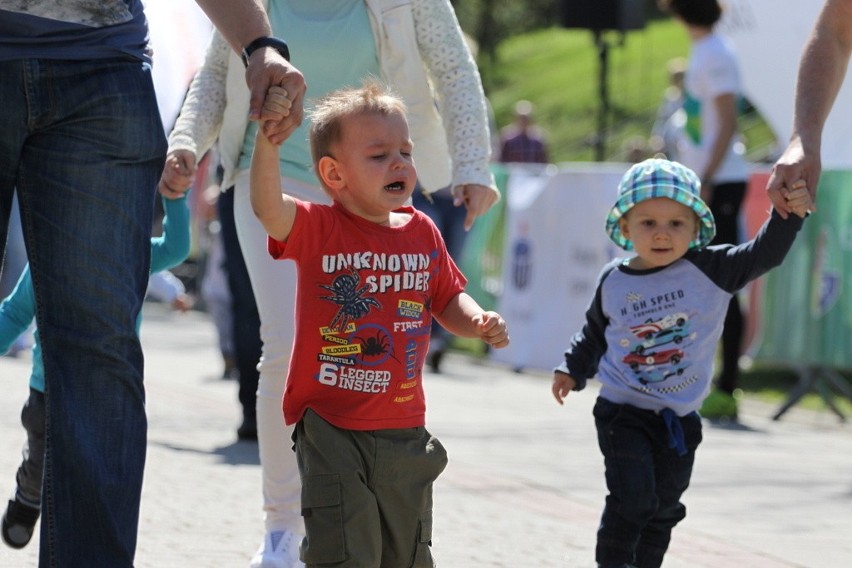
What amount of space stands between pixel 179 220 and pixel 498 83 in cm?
3962

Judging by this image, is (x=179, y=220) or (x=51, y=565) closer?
(x=51, y=565)

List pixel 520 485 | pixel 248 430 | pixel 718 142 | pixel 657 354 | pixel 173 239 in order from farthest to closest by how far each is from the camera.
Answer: pixel 718 142
pixel 248 430
pixel 520 485
pixel 173 239
pixel 657 354

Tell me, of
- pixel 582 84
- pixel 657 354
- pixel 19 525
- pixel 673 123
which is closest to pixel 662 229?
pixel 657 354

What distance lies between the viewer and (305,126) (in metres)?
4.88

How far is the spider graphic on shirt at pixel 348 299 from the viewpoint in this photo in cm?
383

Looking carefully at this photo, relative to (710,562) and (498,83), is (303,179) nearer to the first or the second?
(710,562)

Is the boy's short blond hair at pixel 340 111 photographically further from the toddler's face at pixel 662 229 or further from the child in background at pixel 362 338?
the toddler's face at pixel 662 229

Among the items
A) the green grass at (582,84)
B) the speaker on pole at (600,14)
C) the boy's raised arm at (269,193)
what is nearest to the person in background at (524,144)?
the speaker on pole at (600,14)

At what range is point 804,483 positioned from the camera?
714 centimetres

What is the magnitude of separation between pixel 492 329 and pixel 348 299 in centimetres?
34

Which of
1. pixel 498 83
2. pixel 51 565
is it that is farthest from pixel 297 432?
pixel 498 83

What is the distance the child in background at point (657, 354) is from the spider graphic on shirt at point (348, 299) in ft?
3.16

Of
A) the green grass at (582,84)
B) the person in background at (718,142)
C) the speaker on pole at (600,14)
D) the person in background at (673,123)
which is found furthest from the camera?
the green grass at (582,84)

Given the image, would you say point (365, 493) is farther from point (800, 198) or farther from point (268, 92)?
point (800, 198)
